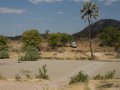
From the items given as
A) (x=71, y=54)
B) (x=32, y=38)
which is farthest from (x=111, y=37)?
(x=71, y=54)

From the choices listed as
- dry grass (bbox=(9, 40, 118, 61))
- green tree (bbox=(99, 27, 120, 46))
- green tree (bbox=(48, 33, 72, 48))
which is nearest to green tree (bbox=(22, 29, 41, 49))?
dry grass (bbox=(9, 40, 118, 61))

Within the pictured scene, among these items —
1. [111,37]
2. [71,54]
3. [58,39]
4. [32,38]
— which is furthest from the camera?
[58,39]

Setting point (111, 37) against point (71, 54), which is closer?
point (71, 54)

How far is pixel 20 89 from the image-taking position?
20.3 metres

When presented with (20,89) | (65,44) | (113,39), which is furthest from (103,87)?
(65,44)

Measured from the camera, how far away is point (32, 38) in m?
103

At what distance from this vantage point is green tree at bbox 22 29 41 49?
102306 mm

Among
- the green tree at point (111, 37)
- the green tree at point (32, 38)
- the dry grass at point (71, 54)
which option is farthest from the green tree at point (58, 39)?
the green tree at point (111, 37)

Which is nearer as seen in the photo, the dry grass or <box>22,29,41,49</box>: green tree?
the dry grass

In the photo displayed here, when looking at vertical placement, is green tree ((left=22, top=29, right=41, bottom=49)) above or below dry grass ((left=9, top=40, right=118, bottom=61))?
above

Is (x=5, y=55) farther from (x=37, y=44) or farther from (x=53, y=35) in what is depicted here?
(x=53, y=35)

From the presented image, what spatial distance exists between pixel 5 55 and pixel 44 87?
173 feet

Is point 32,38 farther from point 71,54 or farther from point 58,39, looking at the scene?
point 71,54

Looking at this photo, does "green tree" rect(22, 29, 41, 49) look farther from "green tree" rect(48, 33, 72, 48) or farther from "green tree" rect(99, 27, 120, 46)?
"green tree" rect(99, 27, 120, 46)
